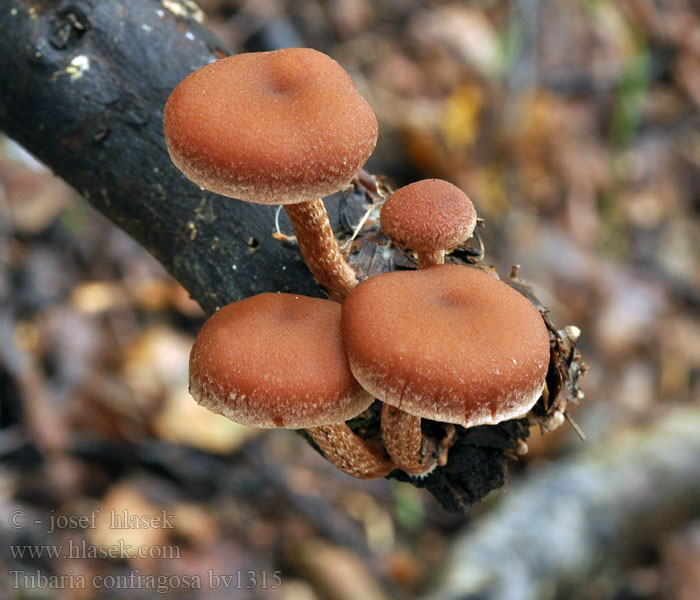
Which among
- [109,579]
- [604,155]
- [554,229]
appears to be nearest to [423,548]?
[109,579]

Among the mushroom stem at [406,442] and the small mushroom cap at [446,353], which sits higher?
the small mushroom cap at [446,353]

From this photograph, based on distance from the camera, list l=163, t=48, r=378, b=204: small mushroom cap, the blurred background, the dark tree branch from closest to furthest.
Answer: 1. l=163, t=48, r=378, b=204: small mushroom cap
2. the dark tree branch
3. the blurred background

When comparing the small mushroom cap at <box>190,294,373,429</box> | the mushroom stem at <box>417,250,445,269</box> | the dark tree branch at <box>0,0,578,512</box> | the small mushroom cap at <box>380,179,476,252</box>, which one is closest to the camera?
the small mushroom cap at <box>190,294,373,429</box>

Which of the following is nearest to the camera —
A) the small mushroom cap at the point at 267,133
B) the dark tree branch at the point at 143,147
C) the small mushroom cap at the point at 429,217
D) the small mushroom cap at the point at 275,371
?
the small mushroom cap at the point at 267,133

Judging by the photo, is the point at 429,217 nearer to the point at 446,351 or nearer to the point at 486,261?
the point at 446,351

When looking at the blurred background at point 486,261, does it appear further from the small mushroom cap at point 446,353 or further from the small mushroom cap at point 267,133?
the small mushroom cap at point 267,133

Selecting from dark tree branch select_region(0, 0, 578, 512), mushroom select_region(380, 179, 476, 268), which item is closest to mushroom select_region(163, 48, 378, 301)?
mushroom select_region(380, 179, 476, 268)

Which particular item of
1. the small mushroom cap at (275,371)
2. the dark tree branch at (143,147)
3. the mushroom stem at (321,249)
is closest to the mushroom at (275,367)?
the small mushroom cap at (275,371)

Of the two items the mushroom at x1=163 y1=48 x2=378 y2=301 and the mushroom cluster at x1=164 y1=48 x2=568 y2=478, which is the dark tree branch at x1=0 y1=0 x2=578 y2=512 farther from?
the mushroom at x1=163 y1=48 x2=378 y2=301
